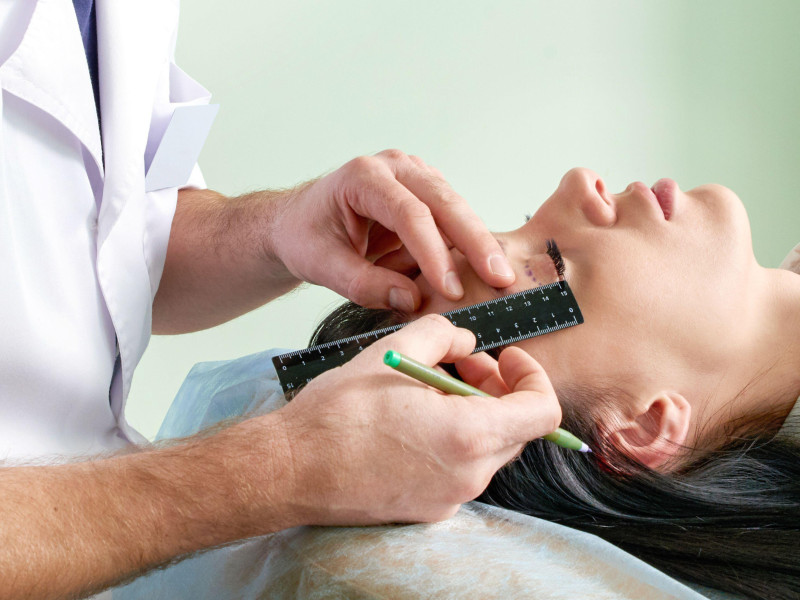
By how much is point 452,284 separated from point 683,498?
55 cm

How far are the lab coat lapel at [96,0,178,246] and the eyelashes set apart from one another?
0.84 m

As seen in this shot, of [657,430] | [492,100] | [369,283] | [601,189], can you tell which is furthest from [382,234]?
[492,100]

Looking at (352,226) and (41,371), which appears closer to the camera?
(41,371)

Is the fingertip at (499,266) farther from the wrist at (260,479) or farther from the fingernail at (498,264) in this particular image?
the wrist at (260,479)

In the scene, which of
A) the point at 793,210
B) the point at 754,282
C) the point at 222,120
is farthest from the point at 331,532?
the point at 793,210

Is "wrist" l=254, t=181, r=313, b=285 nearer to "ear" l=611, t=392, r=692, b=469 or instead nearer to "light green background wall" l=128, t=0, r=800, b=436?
"ear" l=611, t=392, r=692, b=469

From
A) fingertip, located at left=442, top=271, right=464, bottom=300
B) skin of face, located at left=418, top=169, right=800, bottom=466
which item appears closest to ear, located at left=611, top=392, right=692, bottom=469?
skin of face, located at left=418, top=169, right=800, bottom=466

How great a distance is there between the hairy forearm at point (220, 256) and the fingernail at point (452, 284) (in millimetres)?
572

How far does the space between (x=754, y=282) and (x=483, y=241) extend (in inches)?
24.9

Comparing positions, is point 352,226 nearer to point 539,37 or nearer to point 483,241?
point 483,241

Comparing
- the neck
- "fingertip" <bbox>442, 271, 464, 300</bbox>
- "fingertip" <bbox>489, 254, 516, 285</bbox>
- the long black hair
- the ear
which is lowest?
the long black hair

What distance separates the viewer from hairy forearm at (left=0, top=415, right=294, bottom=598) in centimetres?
88

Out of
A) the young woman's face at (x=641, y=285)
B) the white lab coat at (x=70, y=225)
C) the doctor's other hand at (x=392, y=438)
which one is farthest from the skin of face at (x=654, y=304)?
the white lab coat at (x=70, y=225)

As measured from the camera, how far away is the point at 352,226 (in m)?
1.48
